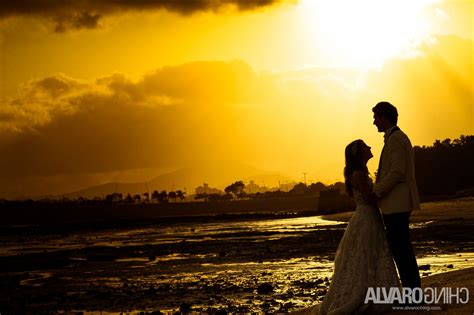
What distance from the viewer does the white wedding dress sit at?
9.83 metres

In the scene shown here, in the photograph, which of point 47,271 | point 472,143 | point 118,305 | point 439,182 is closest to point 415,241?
point 47,271

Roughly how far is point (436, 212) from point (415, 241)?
28166mm

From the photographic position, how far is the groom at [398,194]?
975 centimetres

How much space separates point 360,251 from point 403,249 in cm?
62

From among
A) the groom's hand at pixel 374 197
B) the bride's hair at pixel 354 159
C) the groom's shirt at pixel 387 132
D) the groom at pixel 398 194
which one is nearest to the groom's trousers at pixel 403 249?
the groom at pixel 398 194

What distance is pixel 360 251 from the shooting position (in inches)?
398

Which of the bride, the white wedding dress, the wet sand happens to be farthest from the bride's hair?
the wet sand

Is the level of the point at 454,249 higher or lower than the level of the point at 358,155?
lower

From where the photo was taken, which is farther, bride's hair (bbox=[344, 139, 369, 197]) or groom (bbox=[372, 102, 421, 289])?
bride's hair (bbox=[344, 139, 369, 197])

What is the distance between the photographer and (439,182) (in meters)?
107

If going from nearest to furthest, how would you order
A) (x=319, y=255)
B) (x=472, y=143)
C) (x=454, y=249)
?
(x=454, y=249) < (x=319, y=255) < (x=472, y=143)

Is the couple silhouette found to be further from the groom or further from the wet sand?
the wet sand

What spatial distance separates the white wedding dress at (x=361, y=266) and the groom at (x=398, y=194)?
9.0 inches

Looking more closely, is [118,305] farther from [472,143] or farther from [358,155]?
[472,143]
